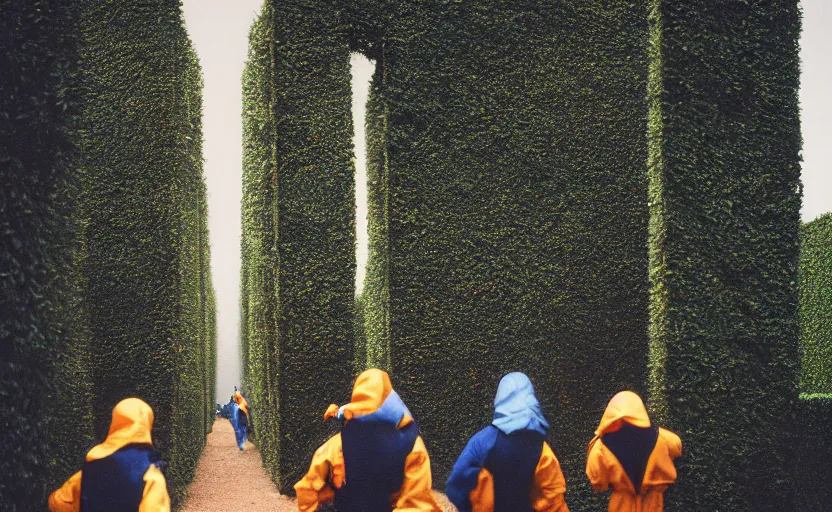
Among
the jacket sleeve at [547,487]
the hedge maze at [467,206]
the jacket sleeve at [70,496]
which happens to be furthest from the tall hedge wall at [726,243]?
the jacket sleeve at [70,496]

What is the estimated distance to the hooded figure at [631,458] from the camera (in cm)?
554

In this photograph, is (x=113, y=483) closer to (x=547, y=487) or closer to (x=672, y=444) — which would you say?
(x=547, y=487)

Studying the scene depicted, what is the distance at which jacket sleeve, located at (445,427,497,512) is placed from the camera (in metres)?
4.93

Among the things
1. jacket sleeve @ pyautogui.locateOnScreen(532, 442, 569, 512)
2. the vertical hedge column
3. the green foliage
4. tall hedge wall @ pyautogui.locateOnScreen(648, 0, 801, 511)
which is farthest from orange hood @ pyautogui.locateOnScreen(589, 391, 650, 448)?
the green foliage

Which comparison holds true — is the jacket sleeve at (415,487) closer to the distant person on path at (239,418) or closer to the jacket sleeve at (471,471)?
the jacket sleeve at (471,471)

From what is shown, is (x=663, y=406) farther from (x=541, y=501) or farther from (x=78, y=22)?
(x=78, y=22)

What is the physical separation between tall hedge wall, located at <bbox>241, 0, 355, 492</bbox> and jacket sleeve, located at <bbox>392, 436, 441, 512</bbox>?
373 cm

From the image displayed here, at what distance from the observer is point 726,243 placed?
7090 mm

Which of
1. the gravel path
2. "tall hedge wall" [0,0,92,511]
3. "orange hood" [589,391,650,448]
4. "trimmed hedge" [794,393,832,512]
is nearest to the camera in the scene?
"tall hedge wall" [0,0,92,511]

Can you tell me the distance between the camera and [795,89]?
23.7 ft

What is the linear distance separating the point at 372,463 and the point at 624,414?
2.14 metres

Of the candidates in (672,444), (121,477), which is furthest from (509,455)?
(121,477)

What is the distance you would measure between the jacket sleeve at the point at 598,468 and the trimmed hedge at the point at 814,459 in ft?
9.13

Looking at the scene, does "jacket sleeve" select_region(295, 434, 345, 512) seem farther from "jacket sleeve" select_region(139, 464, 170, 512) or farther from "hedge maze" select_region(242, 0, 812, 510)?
"hedge maze" select_region(242, 0, 812, 510)
